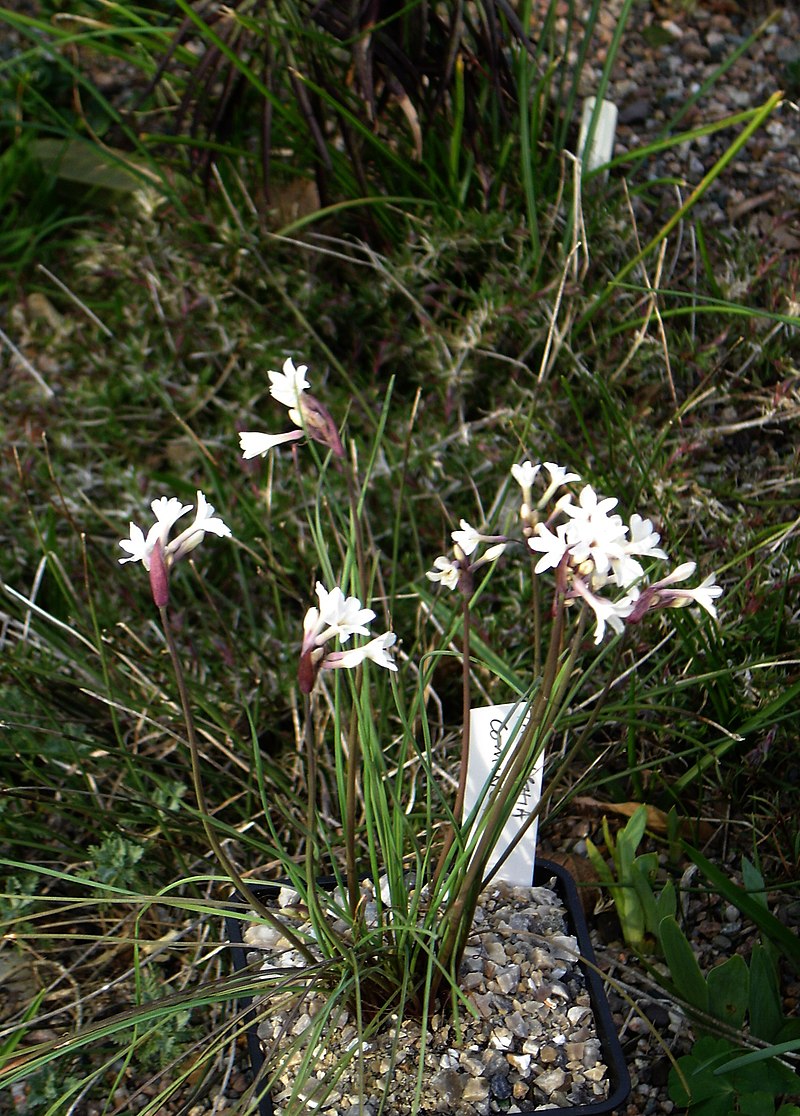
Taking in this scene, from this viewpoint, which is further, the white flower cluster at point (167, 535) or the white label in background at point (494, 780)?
the white label in background at point (494, 780)

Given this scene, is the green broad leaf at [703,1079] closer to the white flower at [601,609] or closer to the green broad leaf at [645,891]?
the green broad leaf at [645,891]

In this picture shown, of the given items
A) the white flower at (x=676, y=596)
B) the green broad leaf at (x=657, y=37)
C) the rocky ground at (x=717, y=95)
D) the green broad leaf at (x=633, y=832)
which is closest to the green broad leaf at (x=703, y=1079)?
the green broad leaf at (x=633, y=832)

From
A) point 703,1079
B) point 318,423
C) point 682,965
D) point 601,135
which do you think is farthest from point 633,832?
point 601,135

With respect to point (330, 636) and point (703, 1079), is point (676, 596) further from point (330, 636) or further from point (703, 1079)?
point (703, 1079)

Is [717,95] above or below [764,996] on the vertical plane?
above

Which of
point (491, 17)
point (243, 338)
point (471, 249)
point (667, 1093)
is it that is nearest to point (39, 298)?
point (243, 338)

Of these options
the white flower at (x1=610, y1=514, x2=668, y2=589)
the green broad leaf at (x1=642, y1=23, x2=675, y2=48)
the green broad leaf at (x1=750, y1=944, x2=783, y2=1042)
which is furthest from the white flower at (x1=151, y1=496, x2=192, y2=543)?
the green broad leaf at (x1=642, y1=23, x2=675, y2=48)

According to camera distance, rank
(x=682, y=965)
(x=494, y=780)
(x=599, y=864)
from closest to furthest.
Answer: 1. (x=682, y=965)
2. (x=494, y=780)
3. (x=599, y=864)

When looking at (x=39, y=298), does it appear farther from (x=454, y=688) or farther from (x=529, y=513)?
(x=529, y=513)
